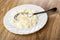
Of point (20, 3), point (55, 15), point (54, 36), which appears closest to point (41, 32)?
point (54, 36)

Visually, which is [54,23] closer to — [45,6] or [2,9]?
[45,6]

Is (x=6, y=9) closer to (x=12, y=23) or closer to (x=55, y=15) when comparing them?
(x=12, y=23)

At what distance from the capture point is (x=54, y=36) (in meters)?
0.94

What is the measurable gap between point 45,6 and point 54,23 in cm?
22

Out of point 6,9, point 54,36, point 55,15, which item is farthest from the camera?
point 6,9

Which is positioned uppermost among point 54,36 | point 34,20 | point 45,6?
point 45,6

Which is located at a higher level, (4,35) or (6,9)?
(6,9)

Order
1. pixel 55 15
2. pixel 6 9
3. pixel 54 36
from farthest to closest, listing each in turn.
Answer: pixel 6 9 < pixel 55 15 < pixel 54 36

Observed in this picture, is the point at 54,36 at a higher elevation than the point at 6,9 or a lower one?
lower

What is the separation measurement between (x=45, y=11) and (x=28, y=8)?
15 centimetres

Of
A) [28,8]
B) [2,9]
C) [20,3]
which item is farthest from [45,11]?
[2,9]

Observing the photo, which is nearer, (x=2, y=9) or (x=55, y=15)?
(x=55, y=15)

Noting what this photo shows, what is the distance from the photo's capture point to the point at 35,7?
1171mm

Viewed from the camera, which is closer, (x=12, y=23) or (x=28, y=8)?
(x=12, y=23)
